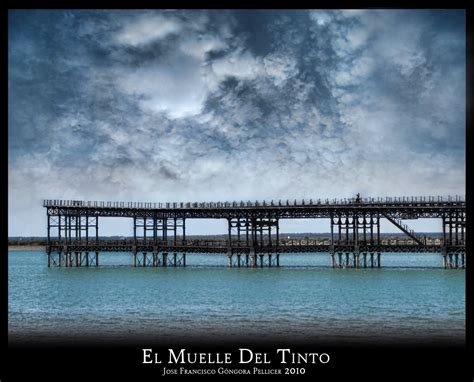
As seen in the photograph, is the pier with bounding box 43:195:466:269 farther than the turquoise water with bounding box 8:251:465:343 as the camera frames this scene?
Yes

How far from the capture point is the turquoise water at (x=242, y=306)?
92.3 feet

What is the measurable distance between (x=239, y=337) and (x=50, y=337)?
7789 mm

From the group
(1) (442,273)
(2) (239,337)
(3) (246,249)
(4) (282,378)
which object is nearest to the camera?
(4) (282,378)

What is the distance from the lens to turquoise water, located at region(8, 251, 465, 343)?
28.1 meters

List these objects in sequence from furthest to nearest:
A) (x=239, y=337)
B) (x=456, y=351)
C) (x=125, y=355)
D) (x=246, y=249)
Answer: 1. (x=246, y=249)
2. (x=239, y=337)
3. (x=456, y=351)
4. (x=125, y=355)

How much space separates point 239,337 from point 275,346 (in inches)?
101

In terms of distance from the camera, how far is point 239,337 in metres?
27.2

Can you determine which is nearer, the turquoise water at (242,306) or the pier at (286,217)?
the turquoise water at (242,306)

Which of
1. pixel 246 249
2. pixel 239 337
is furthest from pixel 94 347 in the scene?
pixel 246 249

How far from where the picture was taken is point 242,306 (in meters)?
36.2

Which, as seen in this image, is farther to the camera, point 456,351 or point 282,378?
point 456,351
